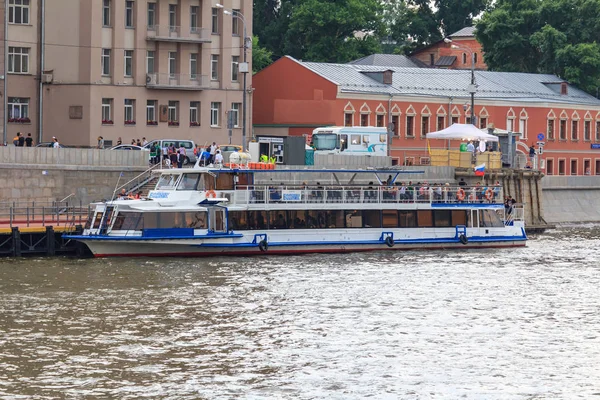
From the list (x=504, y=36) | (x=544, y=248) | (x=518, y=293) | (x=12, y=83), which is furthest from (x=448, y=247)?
(x=504, y=36)

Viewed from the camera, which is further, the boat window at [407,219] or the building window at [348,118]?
the building window at [348,118]

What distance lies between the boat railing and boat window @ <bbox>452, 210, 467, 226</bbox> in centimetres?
47

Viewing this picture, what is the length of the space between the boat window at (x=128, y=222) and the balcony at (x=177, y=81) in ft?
84.6

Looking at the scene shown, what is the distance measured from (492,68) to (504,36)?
11.3ft

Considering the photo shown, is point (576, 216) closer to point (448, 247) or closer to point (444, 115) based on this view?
point (444, 115)

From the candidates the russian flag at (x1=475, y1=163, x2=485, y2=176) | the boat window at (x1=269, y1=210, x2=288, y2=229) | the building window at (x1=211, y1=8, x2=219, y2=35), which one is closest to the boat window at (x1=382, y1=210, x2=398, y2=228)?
the boat window at (x1=269, y1=210, x2=288, y2=229)

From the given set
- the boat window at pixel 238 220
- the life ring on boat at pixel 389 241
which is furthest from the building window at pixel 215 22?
the boat window at pixel 238 220

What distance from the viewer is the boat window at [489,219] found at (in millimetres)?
59312

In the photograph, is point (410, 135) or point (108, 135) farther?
point (410, 135)

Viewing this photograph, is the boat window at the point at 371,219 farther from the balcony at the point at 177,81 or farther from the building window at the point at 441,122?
the building window at the point at 441,122

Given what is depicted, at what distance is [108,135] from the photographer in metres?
73.9

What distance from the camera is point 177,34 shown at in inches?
2997

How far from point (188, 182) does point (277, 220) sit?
3794 mm

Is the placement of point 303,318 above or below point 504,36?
below
